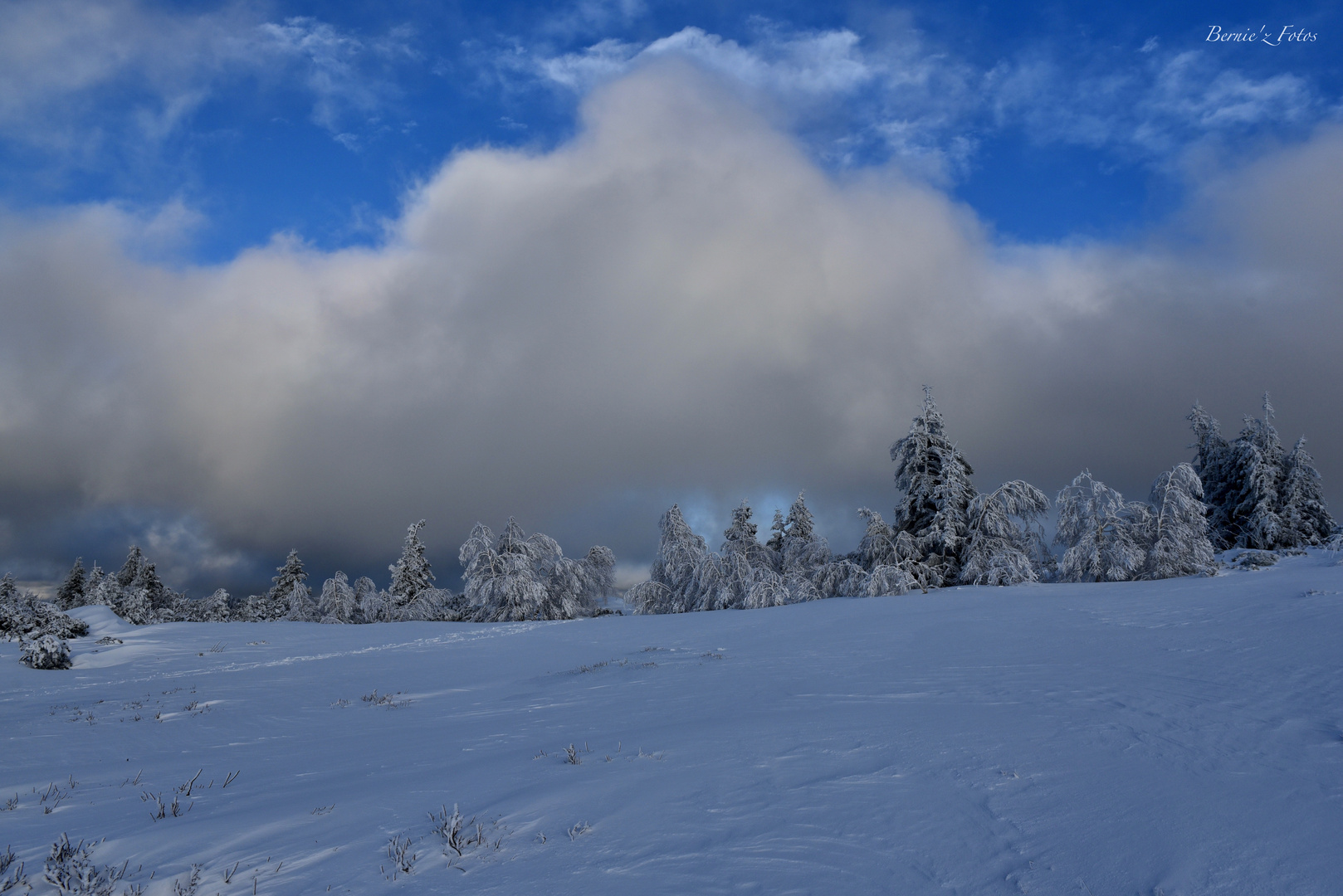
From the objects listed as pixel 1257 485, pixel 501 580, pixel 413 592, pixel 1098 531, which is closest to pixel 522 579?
pixel 501 580

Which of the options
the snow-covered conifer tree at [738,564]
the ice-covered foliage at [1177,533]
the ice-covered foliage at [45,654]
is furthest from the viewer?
the snow-covered conifer tree at [738,564]

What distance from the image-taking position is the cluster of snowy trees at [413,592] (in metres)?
37.6

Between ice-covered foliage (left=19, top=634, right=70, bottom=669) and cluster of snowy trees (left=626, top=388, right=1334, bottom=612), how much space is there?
23320 millimetres

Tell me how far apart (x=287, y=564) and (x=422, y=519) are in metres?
17.2

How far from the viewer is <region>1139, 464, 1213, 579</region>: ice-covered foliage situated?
77.7 ft

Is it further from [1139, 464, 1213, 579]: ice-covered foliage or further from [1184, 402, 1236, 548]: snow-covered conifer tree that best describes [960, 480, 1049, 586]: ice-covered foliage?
[1184, 402, 1236, 548]: snow-covered conifer tree

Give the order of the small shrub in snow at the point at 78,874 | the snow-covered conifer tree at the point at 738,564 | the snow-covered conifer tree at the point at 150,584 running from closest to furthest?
1. the small shrub in snow at the point at 78,874
2. the snow-covered conifer tree at the point at 738,564
3. the snow-covered conifer tree at the point at 150,584

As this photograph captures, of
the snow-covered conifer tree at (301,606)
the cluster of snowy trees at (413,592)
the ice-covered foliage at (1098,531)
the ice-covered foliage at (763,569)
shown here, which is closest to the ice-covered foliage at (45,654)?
the cluster of snowy trees at (413,592)

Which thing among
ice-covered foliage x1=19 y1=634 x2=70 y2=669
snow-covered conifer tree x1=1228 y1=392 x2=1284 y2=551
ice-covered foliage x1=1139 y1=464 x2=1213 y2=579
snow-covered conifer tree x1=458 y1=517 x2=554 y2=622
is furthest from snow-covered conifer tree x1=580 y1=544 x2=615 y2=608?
snow-covered conifer tree x1=1228 y1=392 x2=1284 y2=551

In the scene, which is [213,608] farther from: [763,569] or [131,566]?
[763,569]

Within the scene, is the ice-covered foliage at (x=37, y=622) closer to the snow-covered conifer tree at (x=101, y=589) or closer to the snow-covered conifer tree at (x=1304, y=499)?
the snow-covered conifer tree at (x=101, y=589)

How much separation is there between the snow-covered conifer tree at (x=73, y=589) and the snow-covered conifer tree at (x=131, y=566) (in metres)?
3.40

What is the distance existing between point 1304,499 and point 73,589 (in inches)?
3839

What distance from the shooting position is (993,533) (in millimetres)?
28781
